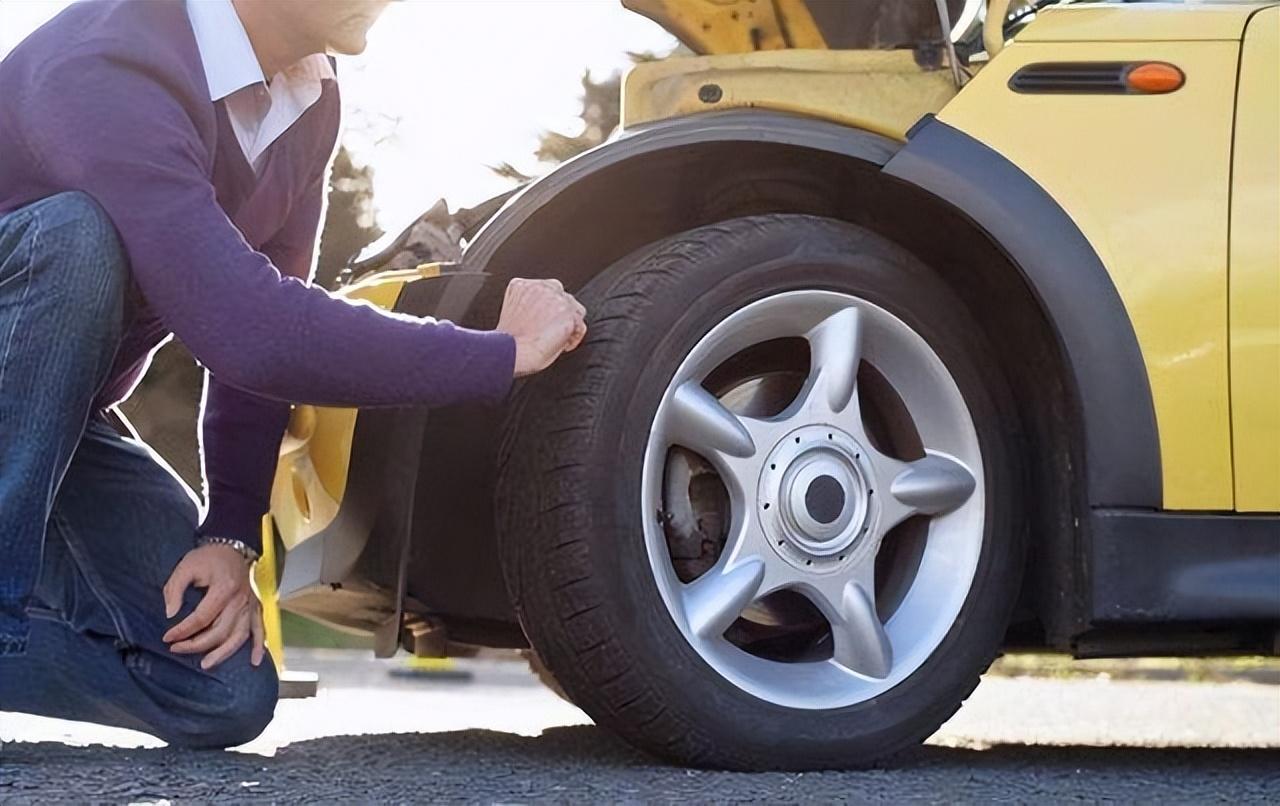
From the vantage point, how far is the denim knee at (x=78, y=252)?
212 cm

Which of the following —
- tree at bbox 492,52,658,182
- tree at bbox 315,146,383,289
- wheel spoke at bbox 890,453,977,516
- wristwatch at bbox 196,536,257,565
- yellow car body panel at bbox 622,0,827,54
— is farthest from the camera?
tree at bbox 315,146,383,289

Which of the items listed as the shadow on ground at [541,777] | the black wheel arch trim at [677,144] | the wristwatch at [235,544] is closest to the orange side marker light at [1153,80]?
the black wheel arch trim at [677,144]

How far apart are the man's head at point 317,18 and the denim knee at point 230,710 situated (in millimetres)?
948

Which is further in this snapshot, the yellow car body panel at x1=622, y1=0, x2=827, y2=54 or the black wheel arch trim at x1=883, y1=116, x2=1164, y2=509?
the yellow car body panel at x1=622, y1=0, x2=827, y2=54

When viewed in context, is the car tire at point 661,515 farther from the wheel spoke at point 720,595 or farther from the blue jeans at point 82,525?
the blue jeans at point 82,525

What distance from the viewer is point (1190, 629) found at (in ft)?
8.15

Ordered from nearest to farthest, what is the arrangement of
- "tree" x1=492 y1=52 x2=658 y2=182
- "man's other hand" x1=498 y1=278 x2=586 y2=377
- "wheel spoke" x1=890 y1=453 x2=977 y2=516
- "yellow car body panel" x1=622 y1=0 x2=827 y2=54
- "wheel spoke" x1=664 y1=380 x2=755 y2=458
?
Answer: "man's other hand" x1=498 y1=278 x2=586 y2=377 → "wheel spoke" x1=664 y1=380 x2=755 y2=458 → "wheel spoke" x1=890 y1=453 x2=977 y2=516 → "yellow car body panel" x1=622 y1=0 x2=827 y2=54 → "tree" x1=492 y1=52 x2=658 y2=182

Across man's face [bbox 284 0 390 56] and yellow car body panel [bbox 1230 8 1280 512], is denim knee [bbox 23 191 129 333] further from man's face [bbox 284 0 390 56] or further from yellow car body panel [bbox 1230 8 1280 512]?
yellow car body panel [bbox 1230 8 1280 512]

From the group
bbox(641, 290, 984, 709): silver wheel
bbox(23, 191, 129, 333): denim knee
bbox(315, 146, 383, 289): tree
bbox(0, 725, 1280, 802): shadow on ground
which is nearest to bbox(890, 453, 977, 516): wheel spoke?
bbox(641, 290, 984, 709): silver wheel

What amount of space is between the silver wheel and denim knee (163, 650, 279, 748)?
0.68 meters

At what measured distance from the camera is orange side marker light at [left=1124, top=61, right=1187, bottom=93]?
2.45m

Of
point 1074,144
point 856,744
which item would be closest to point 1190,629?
point 856,744

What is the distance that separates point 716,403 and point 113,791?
97cm

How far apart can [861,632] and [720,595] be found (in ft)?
0.74
